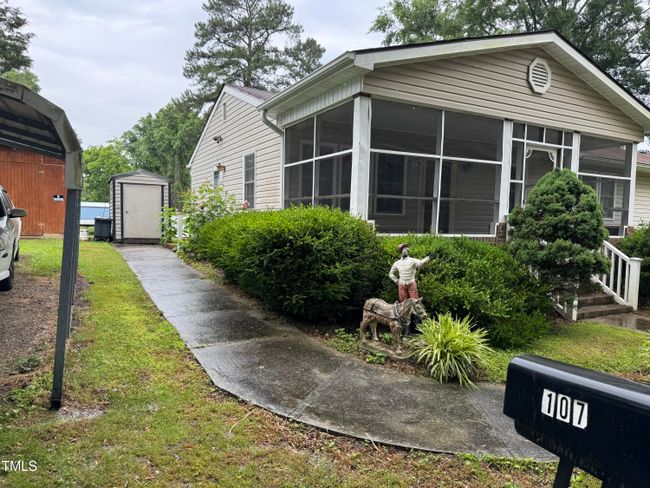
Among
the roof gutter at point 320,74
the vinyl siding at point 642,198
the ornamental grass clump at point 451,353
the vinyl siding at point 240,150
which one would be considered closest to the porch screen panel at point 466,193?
the vinyl siding at point 240,150

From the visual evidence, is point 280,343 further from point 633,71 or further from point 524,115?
point 633,71

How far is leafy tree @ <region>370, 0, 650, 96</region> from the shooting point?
74.0 feet

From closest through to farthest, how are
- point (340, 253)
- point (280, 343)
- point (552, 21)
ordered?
1. point (280, 343)
2. point (340, 253)
3. point (552, 21)

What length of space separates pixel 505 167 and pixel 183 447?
322 inches

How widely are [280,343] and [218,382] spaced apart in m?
1.31

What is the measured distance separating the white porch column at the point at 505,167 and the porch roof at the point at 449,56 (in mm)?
1593

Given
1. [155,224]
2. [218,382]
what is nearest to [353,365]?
[218,382]

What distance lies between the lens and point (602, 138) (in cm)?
1052

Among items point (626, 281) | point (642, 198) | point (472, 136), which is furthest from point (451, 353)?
point (642, 198)

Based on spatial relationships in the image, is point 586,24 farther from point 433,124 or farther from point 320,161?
point 320,161

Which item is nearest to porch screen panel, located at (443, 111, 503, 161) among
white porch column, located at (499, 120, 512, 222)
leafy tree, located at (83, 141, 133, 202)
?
white porch column, located at (499, 120, 512, 222)

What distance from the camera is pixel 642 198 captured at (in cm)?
1590

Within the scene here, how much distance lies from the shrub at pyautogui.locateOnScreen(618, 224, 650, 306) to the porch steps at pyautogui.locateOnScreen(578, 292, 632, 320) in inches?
33.4

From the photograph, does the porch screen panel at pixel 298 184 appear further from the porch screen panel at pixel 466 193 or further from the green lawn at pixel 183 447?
the green lawn at pixel 183 447
